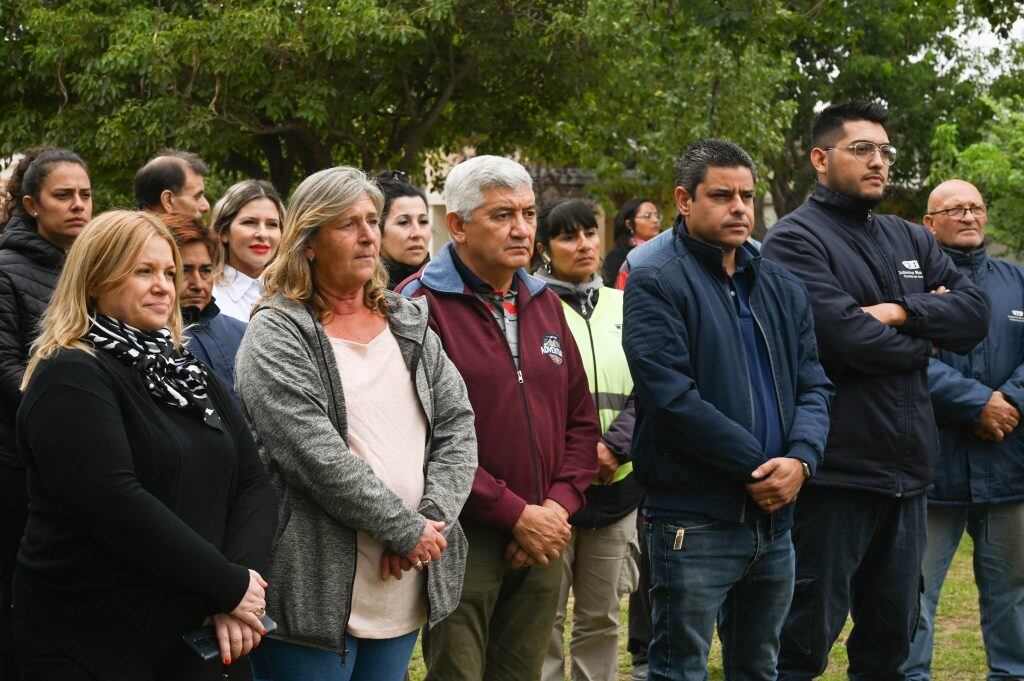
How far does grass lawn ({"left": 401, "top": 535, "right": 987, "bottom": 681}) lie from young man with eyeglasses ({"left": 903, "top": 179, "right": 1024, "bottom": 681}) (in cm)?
58

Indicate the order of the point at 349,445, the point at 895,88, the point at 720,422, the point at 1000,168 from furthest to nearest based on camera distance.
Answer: the point at 895,88 → the point at 1000,168 → the point at 720,422 → the point at 349,445

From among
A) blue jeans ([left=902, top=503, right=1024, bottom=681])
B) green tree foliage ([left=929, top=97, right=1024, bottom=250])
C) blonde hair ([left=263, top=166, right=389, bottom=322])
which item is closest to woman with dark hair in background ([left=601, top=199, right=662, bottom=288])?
blue jeans ([left=902, top=503, right=1024, bottom=681])

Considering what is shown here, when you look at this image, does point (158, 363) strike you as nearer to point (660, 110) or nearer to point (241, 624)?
point (241, 624)

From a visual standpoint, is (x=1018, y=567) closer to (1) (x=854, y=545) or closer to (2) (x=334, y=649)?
(1) (x=854, y=545)

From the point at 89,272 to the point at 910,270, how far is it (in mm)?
3346

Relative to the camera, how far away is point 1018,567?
227 inches

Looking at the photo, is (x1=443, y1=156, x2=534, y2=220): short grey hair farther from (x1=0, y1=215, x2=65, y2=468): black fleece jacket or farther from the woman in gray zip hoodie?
(x1=0, y1=215, x2=65, y2=468): black fleece jacket

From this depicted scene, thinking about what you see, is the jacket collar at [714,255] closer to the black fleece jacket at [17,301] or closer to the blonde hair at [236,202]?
the blonde hair at [236,202]

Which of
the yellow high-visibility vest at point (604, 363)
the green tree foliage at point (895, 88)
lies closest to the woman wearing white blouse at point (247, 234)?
the yellow high-visibility vest at point (604, 363)

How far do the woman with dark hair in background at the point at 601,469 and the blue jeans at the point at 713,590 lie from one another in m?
Result: 0.82

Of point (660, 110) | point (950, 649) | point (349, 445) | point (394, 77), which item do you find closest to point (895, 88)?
point (660, 110)

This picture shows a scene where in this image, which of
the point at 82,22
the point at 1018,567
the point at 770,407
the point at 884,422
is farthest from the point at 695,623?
the point at 82,22

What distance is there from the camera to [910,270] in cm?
508

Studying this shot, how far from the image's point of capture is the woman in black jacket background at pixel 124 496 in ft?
10.1
